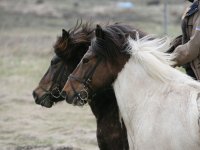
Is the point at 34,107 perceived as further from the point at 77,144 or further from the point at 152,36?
the point at 152,36

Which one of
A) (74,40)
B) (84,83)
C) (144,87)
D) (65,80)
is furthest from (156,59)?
(65,80)

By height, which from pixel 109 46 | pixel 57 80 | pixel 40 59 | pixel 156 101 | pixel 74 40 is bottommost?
pixel 40 59

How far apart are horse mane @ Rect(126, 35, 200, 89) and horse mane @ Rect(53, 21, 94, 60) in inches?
52.5

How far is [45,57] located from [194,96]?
14348 millimetres

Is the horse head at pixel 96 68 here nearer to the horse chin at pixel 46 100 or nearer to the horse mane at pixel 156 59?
the horse mane at pixel 156 59

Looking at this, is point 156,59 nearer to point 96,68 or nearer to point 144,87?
point 144,87

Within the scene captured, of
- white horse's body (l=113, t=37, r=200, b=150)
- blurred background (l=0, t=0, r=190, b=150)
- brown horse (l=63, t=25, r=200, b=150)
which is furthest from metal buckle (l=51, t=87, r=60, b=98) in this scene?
white horse's body (l=113, t=37, r=200, b=150)

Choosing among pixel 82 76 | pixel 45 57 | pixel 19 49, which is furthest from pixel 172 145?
pixel 19 49

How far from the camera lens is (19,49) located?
2061 centimetres

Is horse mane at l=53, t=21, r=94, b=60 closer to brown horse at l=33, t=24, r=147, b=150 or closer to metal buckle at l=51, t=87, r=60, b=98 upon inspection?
brown horse at l=33, t=24, r=147, b=150

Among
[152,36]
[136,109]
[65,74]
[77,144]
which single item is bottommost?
[77,144]

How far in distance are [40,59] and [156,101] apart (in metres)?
13.7

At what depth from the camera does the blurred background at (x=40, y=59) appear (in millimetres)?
10430

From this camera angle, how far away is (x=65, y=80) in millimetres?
7250
